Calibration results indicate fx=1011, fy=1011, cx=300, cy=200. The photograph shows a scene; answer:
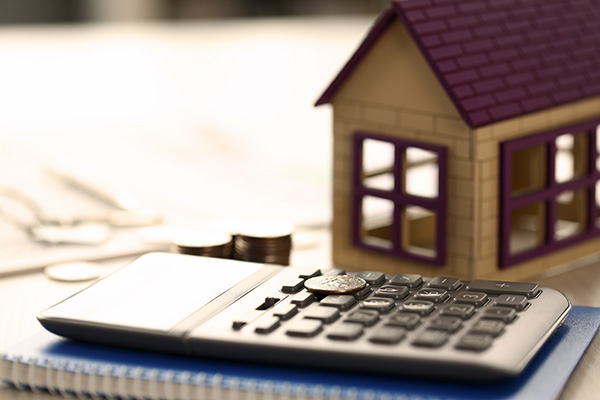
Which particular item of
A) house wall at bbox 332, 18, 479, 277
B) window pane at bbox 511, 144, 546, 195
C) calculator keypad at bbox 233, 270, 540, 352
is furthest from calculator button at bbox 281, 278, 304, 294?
window pane at bbox 511, 144, 546, 195

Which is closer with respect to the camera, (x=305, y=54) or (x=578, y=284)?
(x=578, y=284)

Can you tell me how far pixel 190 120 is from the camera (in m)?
2.09

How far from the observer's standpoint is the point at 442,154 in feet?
3.11

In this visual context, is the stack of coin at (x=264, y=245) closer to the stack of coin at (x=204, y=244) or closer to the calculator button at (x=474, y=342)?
the stack of coin at (x=204, y=244)

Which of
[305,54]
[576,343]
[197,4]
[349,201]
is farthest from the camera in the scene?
[197,4]

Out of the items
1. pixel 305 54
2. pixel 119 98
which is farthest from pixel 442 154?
pixel 305 54

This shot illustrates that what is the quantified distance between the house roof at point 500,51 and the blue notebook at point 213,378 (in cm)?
26

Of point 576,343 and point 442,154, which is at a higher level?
point 442,154

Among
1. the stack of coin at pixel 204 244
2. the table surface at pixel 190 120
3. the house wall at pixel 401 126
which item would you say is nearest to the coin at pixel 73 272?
the table surface at pixel 190 120

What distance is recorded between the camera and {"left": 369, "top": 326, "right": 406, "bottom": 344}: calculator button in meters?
0.69

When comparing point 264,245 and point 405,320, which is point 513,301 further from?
point 264,245

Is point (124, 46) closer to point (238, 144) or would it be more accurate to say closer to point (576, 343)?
point (238, 144)

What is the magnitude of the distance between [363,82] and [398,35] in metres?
0.06

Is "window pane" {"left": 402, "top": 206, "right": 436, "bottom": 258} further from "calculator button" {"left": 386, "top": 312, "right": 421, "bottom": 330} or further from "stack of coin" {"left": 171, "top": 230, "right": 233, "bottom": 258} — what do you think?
"calculator button" {"left": 386, "top": 312, "right": 421, "bottom": 330}
